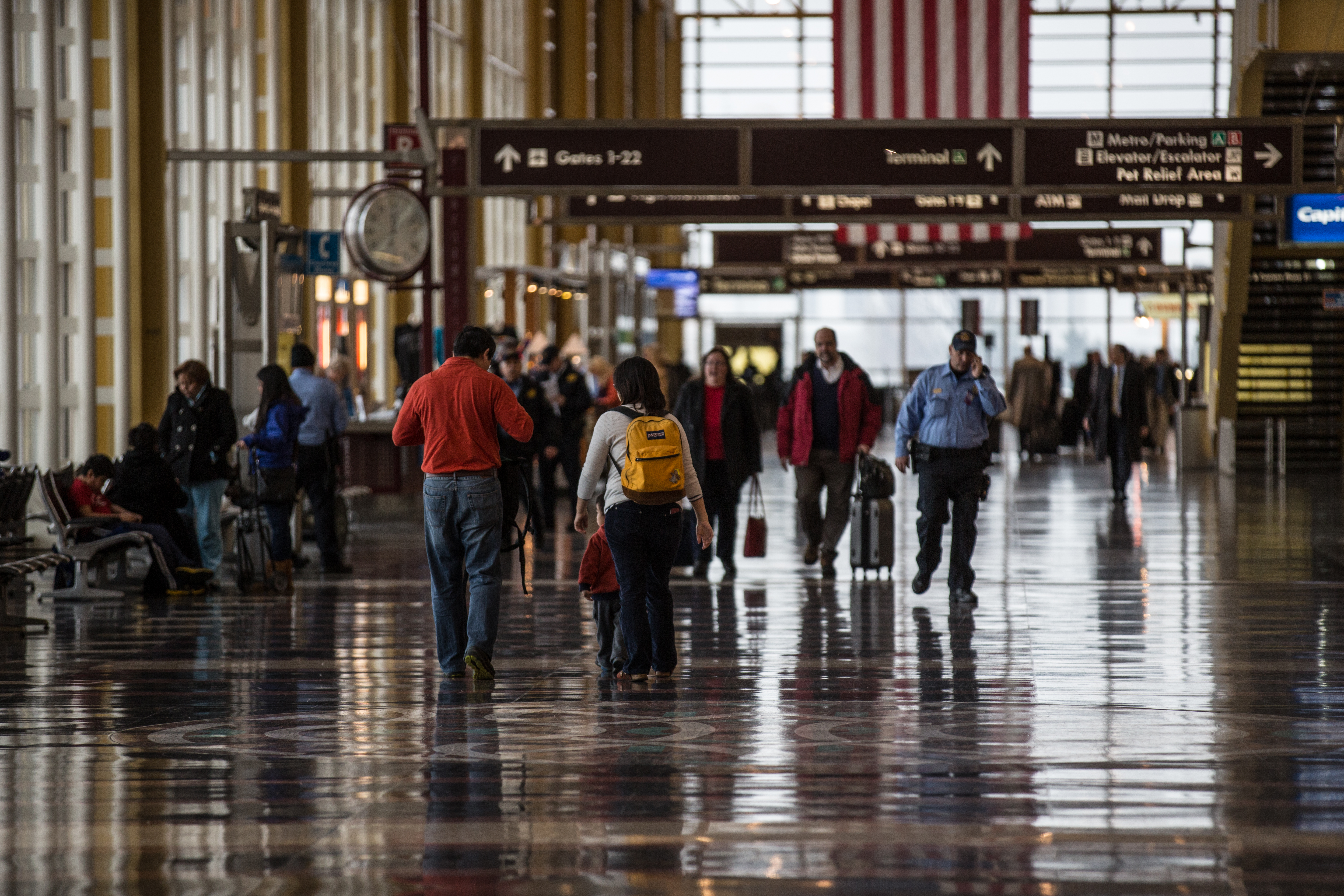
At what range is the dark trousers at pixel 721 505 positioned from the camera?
11.8m

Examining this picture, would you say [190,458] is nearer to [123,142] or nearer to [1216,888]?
[123,142]

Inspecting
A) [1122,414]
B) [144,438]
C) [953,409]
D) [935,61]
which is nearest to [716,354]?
[953,409]

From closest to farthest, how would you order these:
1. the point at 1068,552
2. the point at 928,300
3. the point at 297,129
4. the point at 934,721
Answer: the point at 934,721
the point at 1068,552
the point at 297,129
the point at 928,300

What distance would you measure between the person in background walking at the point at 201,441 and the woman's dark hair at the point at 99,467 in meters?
0.37

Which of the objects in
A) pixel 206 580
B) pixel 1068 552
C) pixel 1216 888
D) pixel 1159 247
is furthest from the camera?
pixel 1159 247

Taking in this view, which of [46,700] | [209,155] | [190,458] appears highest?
[209,155]

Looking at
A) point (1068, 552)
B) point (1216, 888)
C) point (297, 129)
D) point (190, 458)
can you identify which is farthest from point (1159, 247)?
point (1216, 888)

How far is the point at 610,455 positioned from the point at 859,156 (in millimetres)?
7306

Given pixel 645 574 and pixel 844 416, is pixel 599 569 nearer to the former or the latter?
pixel 645 574

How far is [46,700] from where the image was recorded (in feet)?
24.6

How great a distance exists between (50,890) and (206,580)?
23.3ft

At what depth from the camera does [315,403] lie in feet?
40.3

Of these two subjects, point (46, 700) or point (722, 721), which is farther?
point (46, 700)

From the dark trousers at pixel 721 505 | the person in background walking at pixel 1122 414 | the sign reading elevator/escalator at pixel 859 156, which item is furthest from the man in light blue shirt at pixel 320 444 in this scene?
the person in background walking at pixel 1122 414
